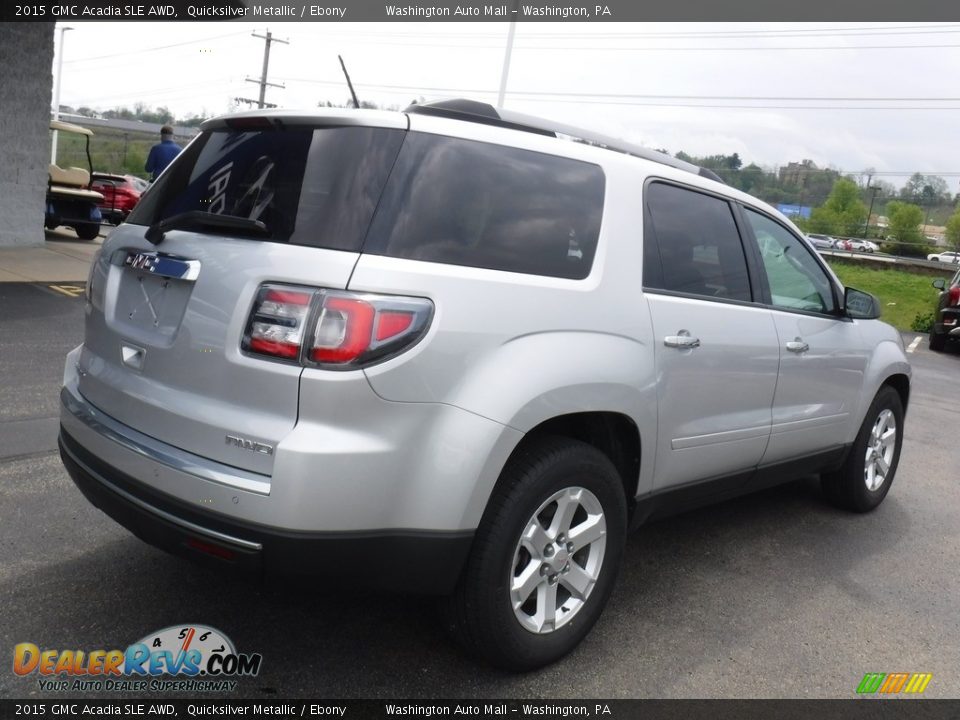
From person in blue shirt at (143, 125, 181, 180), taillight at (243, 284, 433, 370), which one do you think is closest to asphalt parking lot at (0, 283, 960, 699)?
taillight at (243, 284, 433, 370)

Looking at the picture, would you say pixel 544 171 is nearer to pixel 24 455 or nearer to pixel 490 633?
pixel 490 633

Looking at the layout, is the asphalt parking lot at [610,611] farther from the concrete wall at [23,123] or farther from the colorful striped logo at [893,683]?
the concrete wall at [23,123]

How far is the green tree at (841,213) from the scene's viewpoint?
94181 millimetres

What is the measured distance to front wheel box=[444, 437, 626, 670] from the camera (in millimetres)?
2617

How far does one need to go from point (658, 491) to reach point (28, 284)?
863cm

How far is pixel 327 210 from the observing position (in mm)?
2461

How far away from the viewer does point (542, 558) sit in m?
2.79

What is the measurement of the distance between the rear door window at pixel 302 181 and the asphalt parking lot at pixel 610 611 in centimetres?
107

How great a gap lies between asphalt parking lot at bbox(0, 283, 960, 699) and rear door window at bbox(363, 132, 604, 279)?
1095 mm

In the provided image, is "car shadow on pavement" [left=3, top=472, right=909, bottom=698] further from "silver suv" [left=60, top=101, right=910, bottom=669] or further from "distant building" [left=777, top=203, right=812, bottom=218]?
"distant building" [left=777, top=203, right=812, bottom=218]

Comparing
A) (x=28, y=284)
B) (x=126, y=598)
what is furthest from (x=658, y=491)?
(x=28, y=284)

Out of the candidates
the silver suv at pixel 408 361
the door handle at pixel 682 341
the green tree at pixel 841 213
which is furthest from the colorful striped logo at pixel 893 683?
the green tree at pixel 841 213

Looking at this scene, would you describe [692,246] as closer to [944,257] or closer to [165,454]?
[165,454]

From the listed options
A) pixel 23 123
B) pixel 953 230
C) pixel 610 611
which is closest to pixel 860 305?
pixel 610 611
